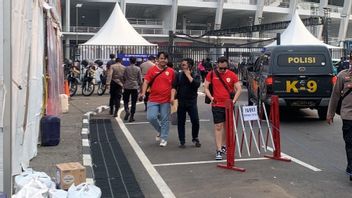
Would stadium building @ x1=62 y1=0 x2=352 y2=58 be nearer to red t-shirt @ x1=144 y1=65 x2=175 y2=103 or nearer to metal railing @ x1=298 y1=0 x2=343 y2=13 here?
metal railing @ x1=298 y1=0 x2=343 y2=13

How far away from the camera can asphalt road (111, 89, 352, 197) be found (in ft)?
22.5

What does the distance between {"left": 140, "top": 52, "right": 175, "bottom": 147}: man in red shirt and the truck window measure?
4.77 metres

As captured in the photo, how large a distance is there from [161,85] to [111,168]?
97.1 inches

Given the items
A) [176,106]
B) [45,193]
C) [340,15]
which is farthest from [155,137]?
[340,15]

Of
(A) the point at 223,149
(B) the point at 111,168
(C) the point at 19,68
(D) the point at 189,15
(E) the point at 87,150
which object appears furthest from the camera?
(D) the point at 189,15

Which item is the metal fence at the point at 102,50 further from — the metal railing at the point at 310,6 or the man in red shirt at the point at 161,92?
the metal railing at the point at 310,6

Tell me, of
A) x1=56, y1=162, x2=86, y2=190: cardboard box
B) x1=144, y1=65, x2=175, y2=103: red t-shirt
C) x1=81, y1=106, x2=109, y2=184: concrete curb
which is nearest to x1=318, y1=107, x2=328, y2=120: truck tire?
x1=144, y1=65, x2=175, y2=103: red t-shirt

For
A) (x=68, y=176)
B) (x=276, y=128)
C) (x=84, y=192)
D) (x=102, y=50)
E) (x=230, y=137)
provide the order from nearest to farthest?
(x=84, y=192)
(x=68, y=176)
(x=230, y=137)
(x=276, y=128)
(x=102, y=50)

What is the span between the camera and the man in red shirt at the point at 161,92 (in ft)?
33.4

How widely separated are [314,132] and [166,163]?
4.85 m

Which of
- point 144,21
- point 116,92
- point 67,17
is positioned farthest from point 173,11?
point 116,92

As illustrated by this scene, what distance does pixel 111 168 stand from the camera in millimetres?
8281

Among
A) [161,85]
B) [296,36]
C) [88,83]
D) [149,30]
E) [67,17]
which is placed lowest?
[88,83]

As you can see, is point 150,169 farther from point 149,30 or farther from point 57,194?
point 149,30
